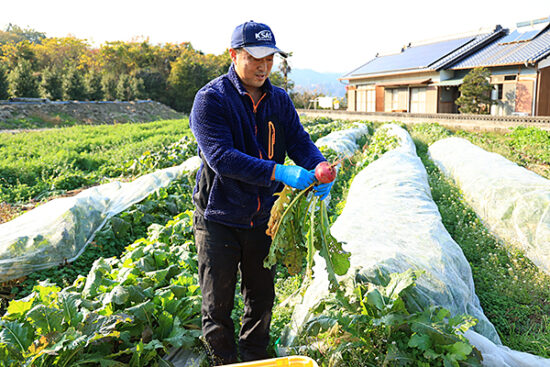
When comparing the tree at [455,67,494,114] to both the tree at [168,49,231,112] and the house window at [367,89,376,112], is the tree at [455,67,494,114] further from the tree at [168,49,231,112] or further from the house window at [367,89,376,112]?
the tree at [168,49,231,112]

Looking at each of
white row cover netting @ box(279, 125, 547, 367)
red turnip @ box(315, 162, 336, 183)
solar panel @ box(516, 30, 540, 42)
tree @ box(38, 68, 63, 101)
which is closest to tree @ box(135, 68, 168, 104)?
tree @ box(38, 68, 63, 101)

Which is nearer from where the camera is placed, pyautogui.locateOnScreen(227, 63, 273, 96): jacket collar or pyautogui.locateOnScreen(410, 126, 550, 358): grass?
pyautogui.locateOnScreen(227, 63, 273, 96): jacket collar

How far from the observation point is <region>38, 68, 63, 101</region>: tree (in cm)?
2422

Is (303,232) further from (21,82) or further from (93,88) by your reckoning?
(93,88)

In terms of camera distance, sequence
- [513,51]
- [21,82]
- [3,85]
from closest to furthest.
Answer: [513,51] → [3,85] → [21,82]

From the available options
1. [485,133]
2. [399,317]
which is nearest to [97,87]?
[485,133]

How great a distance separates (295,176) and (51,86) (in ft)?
89.1

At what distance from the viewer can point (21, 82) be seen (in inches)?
894

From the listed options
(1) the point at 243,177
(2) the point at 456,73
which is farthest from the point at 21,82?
(1) the point at 243,177

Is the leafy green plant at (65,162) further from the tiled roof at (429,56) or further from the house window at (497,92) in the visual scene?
the tiled roof at (429,56)

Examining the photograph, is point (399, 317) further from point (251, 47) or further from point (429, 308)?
point (251, 47)

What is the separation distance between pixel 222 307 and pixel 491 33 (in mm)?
23069

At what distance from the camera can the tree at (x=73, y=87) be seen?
2538cm

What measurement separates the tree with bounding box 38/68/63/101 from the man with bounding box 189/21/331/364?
26178 millimetres
